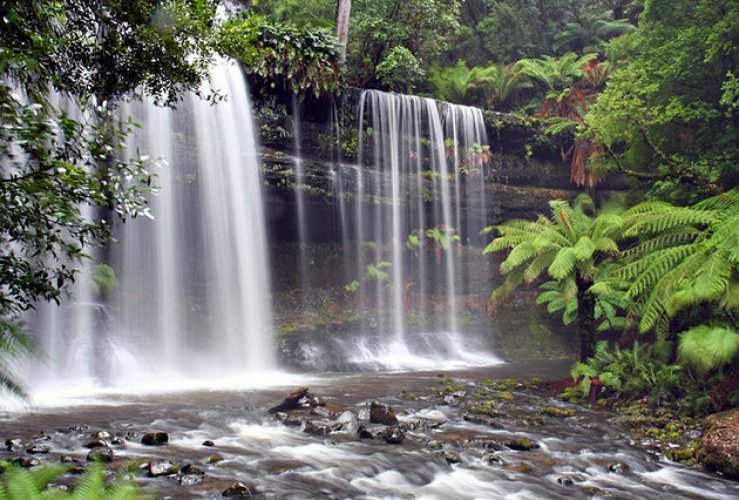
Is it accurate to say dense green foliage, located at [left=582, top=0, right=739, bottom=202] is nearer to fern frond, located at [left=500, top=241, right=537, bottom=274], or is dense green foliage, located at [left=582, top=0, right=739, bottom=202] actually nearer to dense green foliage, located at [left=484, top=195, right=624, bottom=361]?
dense green foliage, located at [left=484, top=195, right=624, bottom=361]

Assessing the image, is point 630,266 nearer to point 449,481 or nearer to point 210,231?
point 449,481

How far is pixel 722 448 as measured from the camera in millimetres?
6191

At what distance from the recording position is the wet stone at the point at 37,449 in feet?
18.2

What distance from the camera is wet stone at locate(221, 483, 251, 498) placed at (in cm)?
478

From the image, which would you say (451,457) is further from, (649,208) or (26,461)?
(649,208)

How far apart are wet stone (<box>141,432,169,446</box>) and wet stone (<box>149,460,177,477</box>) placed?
0.92 meters

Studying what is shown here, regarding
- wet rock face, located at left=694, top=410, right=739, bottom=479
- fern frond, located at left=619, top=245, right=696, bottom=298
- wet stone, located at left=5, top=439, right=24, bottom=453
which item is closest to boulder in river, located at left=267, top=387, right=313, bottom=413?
wet stone, located at left=5, top=439, right=24, bottom=453

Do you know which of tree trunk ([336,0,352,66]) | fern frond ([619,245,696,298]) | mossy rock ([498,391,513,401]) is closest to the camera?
fern frond ([619,245,696,298])

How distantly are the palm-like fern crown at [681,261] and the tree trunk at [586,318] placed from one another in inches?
24.4

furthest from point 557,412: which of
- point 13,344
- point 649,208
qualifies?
point 13,344

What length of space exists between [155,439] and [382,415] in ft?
8.97

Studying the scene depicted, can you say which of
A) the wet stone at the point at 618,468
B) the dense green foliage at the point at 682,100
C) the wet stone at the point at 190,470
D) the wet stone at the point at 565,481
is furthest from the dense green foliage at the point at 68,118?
the dense green foliage at the point at 682,100

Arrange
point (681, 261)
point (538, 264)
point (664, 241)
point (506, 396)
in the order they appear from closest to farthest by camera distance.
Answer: point (681, 261)
point (506, 396)
point (538, 264)
point (664, 241)

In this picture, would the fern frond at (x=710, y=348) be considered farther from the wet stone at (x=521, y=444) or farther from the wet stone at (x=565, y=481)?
the wet stone at (x=565, y=481)
